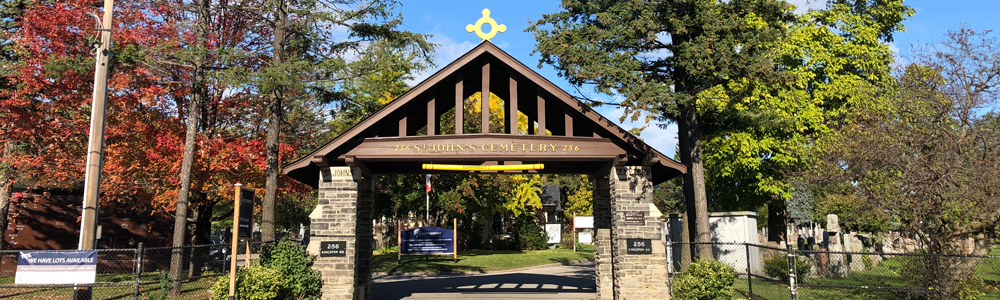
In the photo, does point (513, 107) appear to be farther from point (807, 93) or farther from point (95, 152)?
point (807, 93)

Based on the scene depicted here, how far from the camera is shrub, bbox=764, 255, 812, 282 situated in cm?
1894

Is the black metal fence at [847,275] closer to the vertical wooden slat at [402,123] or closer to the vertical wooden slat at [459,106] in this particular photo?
the vertical wooden slat at [459,106]

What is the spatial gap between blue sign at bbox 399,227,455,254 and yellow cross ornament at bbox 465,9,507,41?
11573 millimetres

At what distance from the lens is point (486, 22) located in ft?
45.3

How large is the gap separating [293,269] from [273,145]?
4.08m

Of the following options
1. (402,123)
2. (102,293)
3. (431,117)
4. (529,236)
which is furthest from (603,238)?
(529,236)

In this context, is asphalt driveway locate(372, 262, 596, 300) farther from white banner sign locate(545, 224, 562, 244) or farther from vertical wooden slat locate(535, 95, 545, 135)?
white banner sign locate(545, 224, 562, 244)

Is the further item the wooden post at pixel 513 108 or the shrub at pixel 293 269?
the wooden post at pixel 513 108

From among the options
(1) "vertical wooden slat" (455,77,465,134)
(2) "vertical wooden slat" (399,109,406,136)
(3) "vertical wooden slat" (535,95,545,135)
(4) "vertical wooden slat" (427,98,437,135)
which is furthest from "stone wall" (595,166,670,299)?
(2) "vertical wooden slat" (399,109,406,136)

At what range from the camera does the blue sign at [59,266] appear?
36.2ft

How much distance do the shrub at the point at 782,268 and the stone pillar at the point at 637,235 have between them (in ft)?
22.2

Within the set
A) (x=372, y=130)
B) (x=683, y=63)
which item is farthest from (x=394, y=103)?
(x=683, y=63)

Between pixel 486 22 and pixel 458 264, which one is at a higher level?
pixel 486 22

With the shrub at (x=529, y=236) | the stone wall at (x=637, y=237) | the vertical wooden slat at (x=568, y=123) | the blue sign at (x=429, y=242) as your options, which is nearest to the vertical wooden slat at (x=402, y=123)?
the vertical wooden slat at (x=568, y=123)
